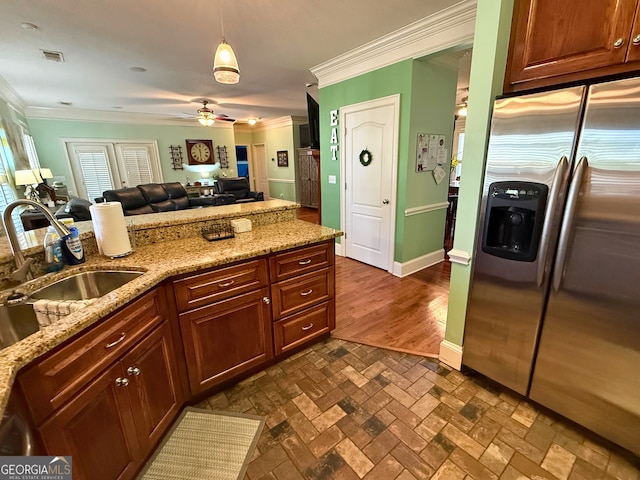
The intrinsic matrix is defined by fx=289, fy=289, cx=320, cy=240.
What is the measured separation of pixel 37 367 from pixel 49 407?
15 centimetres

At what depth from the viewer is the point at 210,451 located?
4.81ft

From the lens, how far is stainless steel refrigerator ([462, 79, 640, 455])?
1.22m

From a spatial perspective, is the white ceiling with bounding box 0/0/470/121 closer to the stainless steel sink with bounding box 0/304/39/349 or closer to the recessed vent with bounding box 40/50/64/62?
the recessed vent with bounding box 40/50/64/62

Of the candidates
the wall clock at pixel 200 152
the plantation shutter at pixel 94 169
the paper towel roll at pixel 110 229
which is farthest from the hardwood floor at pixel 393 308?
the plantation shutter at pixel 94 169

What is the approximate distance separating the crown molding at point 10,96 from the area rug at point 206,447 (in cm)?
558

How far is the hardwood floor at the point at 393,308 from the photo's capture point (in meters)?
2.31

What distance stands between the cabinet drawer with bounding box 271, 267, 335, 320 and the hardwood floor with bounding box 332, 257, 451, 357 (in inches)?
19.7

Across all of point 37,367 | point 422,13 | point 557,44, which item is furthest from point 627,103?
point 37,367

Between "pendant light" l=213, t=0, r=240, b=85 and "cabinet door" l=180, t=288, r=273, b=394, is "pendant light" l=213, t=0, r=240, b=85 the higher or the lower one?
the higher one

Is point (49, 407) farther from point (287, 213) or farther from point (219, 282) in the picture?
point (287, 213)

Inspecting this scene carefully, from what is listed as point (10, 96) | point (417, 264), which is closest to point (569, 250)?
point (417, 264)

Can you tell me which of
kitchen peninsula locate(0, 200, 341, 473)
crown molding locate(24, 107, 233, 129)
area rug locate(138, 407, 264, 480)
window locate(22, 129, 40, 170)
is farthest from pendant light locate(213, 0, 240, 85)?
crown molding locate(24, 107, 233, 129)

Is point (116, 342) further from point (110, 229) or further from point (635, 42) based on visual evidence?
point (635, 42)

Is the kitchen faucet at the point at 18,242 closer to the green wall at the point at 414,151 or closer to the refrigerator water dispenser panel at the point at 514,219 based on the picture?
the refrigerator water dispenser panel at the point at 514,219
